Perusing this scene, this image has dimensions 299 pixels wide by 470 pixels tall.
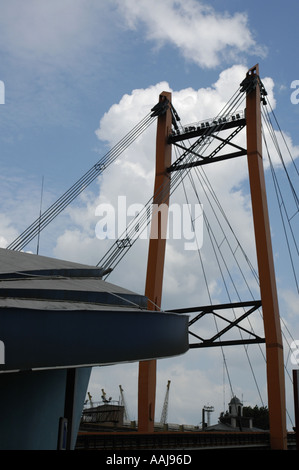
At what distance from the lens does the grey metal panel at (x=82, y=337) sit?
32.9 feet

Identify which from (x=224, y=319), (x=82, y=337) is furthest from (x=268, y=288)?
(x=82, y=337)

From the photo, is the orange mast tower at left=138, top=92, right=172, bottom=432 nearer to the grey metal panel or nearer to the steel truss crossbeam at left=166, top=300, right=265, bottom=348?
the steel truss crossbeam at left=166, top=300, right=265, bottom=348

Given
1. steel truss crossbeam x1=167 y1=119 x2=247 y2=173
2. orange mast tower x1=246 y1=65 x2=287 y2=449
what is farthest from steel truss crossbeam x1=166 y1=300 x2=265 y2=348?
steel truss crossbeam x1=167 y1=119 x2=247 y2=173

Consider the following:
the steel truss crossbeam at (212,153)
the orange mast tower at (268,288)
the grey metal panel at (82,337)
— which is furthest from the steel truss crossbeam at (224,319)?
the grey metal panel at (82,337)

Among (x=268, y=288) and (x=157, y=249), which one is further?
(x=157, y=249)

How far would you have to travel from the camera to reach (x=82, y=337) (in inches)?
434

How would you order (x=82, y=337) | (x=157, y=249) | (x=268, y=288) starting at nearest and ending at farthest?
1. (x=82, y=337)
2. (x=268, y=288)
3. (x=157, y=249)

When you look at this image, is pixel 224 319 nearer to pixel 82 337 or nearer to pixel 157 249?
pixel 157 249

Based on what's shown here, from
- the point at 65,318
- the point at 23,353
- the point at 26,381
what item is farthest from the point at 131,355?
the point at 26,381

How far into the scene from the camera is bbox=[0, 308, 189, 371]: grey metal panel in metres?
10.0

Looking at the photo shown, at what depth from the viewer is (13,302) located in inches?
441

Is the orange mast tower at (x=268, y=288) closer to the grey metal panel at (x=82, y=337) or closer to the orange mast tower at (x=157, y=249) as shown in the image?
the orange mast tower at (x=157, y=249)
